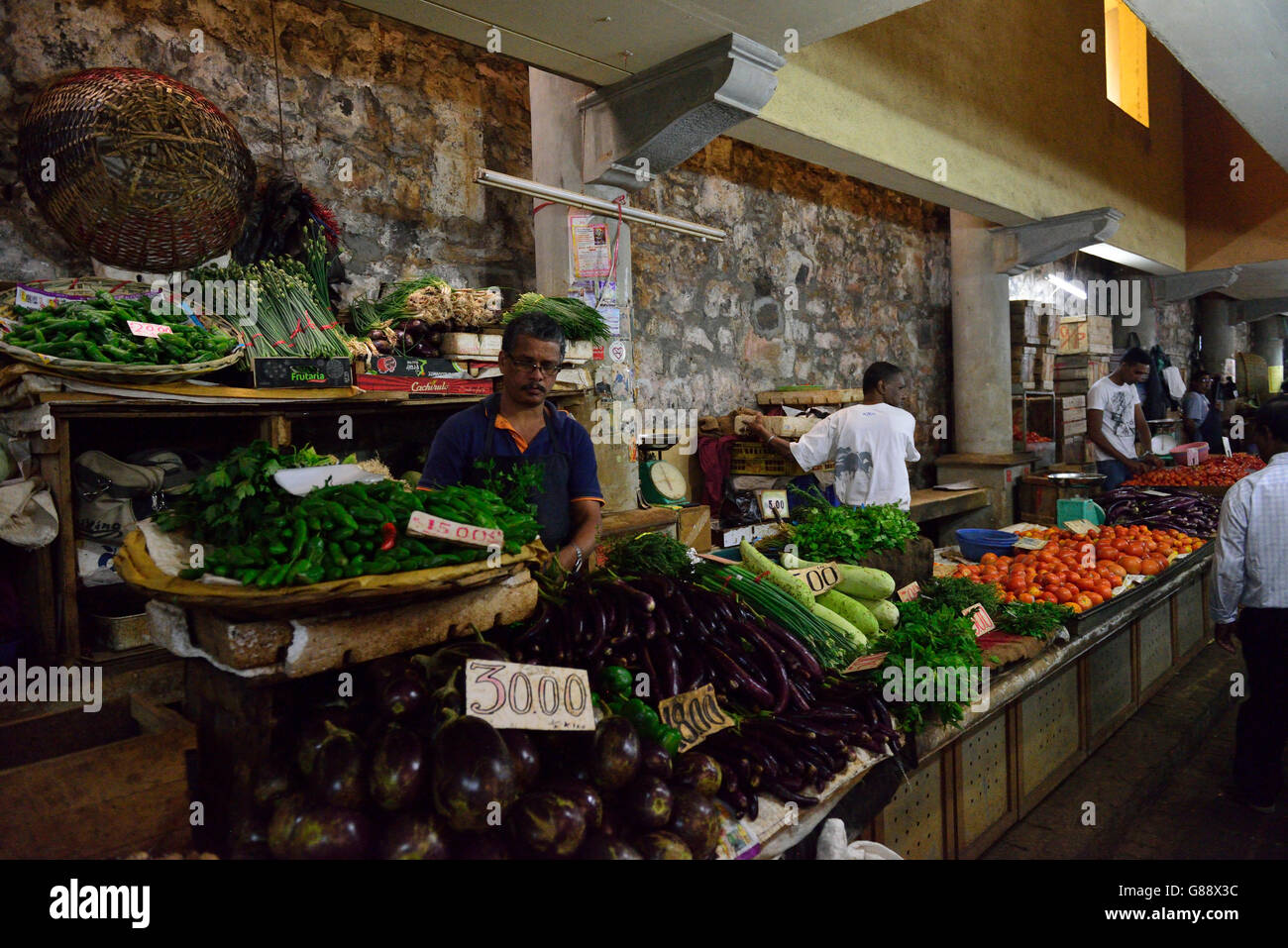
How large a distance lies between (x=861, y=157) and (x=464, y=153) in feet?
10.1

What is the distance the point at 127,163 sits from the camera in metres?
3.36

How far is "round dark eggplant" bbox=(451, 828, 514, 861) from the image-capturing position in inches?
60.5

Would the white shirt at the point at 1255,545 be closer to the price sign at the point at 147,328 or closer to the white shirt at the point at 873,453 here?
the white shirt at the point at 873,453

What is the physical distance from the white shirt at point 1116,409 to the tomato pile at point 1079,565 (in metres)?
2.92

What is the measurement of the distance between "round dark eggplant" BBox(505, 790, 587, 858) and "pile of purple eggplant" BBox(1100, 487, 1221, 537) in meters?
6.10

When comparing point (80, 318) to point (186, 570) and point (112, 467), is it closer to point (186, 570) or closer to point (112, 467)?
point (112, 467)

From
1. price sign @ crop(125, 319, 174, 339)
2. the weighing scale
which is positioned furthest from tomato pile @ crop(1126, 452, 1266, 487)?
price sign @ crop(125, 319, 174, 339)

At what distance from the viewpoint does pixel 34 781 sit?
5.72ft

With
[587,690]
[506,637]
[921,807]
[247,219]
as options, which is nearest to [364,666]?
[506,637]

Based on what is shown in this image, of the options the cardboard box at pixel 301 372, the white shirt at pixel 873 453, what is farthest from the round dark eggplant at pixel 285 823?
the white shirt at pixel 873 453

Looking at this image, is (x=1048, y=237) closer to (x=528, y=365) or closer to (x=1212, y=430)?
(x=528, y=365)

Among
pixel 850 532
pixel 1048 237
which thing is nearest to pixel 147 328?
pixel 850 532

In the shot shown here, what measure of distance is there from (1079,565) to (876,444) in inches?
56.6

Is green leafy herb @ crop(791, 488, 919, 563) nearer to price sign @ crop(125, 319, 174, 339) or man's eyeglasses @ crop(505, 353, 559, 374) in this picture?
man's eyeglasses @ crop(505, 353, 559, 374)
